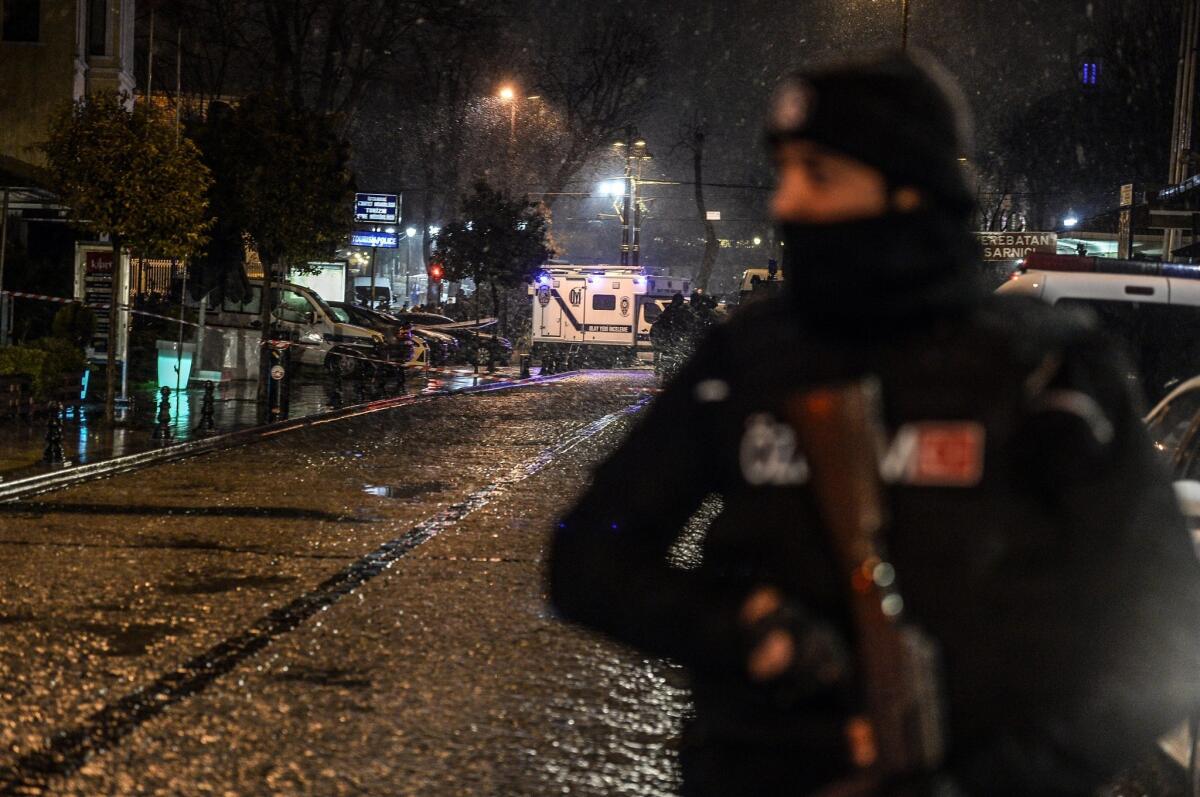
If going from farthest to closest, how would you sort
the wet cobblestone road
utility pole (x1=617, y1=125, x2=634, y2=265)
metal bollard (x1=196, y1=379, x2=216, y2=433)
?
utility pole (x1=617, y1=125, x2=634, y2=265) < metal bollard (x1=196, y1=379, x2=216, y2=433) < the wet cobblestone road

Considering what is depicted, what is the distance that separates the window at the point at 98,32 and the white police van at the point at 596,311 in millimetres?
17430

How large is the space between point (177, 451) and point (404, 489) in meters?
3.84

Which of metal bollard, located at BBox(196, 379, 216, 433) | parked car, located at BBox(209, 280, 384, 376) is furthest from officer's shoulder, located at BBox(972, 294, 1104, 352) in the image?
parked car, located at BBox(209, 280, 384, 376)

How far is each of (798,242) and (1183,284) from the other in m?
6.82

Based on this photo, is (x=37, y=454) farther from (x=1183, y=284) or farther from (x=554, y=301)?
(x=554, y=301)

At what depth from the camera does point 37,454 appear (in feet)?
47.5

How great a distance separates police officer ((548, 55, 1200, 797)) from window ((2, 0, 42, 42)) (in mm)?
27389

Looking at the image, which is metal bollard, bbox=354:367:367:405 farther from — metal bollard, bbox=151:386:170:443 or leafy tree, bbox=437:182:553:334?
leafy tree, bbox=437:182:553:334

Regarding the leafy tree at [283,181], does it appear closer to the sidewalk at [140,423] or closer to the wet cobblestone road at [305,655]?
the sidewalk at [140,423]

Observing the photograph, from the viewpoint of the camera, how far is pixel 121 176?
17.7 meters

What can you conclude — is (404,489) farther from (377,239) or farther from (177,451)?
(377,239)

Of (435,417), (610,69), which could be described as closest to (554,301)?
(610,69)

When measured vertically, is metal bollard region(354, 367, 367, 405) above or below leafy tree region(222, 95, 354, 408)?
below

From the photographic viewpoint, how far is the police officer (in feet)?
6.20
